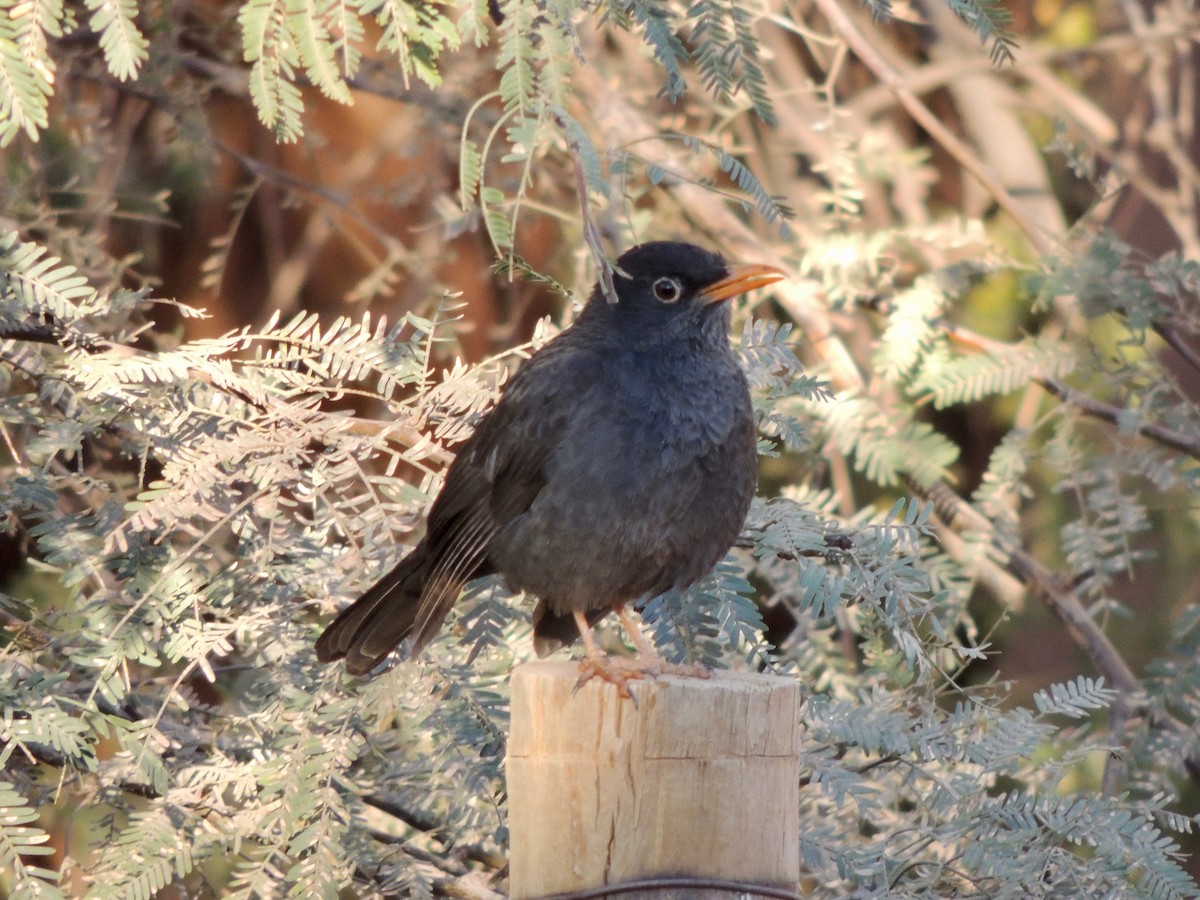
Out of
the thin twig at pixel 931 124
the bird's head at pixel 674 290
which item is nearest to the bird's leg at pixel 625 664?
the bird's head at pixel 674 290

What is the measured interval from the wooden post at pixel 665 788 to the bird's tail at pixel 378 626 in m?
0.91

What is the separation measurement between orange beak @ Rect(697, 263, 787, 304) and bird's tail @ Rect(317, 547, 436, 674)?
1.12 meters

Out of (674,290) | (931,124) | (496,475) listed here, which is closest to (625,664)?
(496,475)

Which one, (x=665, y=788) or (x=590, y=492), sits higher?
(x=590, y=492)

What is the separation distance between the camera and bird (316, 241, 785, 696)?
11.7 feet

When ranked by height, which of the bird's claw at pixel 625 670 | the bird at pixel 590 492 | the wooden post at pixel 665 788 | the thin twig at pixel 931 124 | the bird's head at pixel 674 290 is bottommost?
the wooden post at pixel 665 788

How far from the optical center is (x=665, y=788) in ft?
8.75

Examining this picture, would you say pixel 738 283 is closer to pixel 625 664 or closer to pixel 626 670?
pixel 625 664

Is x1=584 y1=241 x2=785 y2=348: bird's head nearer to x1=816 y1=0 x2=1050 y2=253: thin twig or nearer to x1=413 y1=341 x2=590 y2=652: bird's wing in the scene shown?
x1=413 y1=341 x2=590 y2=652: bird's wing

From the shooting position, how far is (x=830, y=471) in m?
7.12

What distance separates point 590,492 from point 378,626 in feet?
2.13

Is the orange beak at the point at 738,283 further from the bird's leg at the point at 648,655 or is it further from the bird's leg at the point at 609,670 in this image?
the bird's leg at the point at 609,670

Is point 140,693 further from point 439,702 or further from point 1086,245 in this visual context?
point 1086,245

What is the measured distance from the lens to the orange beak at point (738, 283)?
3.98 m
